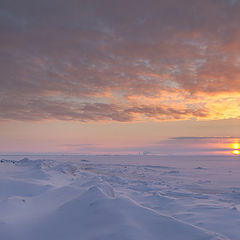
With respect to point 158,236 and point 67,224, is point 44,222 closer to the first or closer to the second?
point 67,224

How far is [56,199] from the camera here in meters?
7.36

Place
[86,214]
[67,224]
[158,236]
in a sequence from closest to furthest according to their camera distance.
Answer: [158,236] < [67,224] < [86,214]

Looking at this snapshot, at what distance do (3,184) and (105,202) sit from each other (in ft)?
15.5

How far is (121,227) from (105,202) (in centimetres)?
129

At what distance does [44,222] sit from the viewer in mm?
4965

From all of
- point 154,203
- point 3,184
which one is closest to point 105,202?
point 154,203

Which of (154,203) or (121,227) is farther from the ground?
(121,227)

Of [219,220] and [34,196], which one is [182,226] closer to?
[219,220]

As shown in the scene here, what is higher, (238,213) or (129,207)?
(129,207)

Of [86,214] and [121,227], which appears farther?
[86,214]

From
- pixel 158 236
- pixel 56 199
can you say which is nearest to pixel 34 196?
pixel 56 199

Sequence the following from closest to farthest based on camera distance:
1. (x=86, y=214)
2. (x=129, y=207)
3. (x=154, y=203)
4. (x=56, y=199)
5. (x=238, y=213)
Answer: (x=86, y=214) < (x=129, y=207) < (x=238, y=213) < (x=56, y=199) < (x=154, y=203)

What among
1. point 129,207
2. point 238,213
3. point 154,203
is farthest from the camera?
point 154,203

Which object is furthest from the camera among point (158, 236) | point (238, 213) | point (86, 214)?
point (238, 213)
